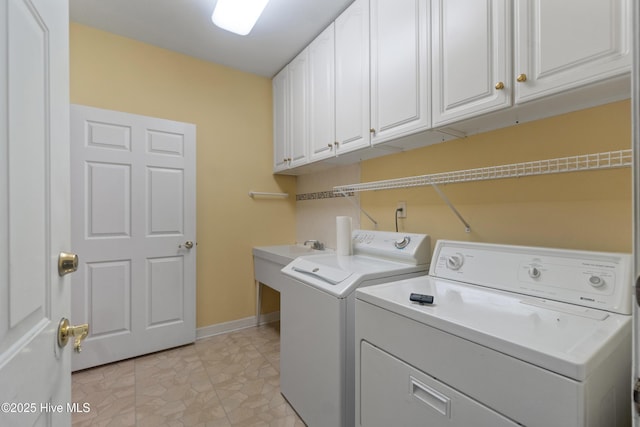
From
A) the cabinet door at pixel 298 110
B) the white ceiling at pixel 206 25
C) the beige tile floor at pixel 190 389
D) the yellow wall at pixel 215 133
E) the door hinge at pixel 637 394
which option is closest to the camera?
the door hinge at pixel 637 394

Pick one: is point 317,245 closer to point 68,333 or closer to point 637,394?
point 68,333

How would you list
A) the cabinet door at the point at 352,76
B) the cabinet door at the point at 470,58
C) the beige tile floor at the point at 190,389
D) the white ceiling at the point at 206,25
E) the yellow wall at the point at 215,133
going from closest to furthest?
the cabinet door at the point at 470,58, the beige tile floor at the point at 190,389, the cabinet door at the point at 352,76, the white ceiling at the point at 206,25, the yellow wall at the point at 215,133

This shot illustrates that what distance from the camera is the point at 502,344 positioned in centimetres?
73

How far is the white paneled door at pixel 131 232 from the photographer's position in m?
2.11

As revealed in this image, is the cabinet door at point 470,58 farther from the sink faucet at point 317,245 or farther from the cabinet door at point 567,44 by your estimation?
the sink faucet at point 317,245

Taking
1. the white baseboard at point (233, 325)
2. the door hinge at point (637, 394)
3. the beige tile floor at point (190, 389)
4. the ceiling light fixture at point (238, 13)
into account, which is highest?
the ceiling light fixture at point (238, 13)

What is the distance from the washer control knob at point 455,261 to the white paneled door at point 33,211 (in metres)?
1.42

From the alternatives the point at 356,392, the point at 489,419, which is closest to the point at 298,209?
the point at 356,392

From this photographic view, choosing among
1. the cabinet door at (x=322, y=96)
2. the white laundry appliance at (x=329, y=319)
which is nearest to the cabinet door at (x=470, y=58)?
the white laundry appliance at (x=329, y=319)

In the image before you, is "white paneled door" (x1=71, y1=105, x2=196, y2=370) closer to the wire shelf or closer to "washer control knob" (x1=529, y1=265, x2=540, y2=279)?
the wire shelf

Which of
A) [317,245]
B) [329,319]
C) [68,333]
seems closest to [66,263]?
[68,333]

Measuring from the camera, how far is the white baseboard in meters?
2.67

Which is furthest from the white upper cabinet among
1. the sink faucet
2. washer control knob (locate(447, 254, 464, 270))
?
washer control knob (locate(447, 254, 464, 270))

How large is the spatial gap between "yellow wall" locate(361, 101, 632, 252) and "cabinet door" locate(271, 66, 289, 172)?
137 centimetres
